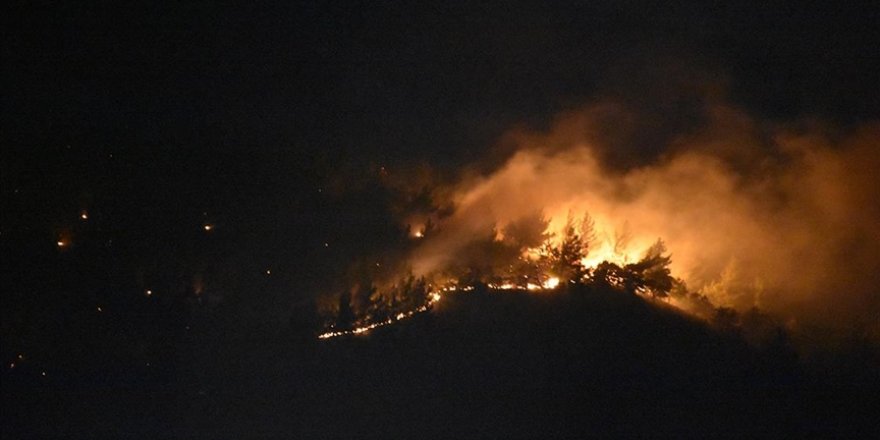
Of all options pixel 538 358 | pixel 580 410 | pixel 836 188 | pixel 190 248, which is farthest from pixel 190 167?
pixel 836 188

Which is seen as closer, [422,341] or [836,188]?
[422,341]

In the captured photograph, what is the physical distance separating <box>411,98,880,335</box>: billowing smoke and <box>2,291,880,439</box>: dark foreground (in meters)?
1.25

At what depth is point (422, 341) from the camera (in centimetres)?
734

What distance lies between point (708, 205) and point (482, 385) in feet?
15.3

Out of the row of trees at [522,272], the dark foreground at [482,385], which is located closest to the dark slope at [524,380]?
the dark foreground at [482,385]

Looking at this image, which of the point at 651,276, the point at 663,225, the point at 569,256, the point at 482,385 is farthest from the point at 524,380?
the point at 663,225

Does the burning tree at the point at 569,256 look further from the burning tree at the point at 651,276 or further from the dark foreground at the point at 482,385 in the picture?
the burning tree at the point at 651,276

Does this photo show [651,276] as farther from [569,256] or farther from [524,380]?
[524,380]

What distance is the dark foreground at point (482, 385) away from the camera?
646 cm

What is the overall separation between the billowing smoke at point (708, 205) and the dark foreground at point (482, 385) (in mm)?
1253

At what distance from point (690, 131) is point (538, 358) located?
4416 millimetres

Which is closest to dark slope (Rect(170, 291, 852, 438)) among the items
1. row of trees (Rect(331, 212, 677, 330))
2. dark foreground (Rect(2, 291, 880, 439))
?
dark foreground (Rect(2, 291, 880, 439))

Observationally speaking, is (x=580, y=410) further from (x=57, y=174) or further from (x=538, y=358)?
(x=57, y=174)

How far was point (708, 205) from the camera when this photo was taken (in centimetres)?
933
